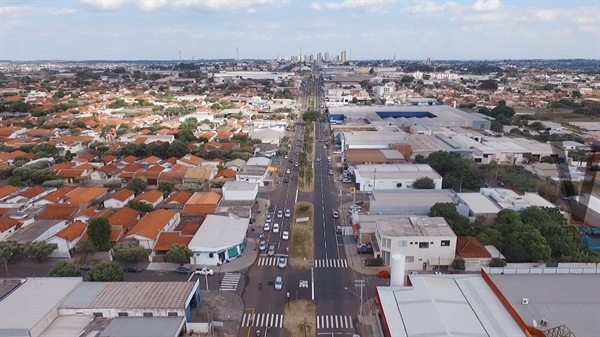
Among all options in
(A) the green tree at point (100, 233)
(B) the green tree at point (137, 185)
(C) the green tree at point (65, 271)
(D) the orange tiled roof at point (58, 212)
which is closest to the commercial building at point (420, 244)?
(A) the green tree at point (100, 233)

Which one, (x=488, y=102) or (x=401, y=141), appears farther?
(x=488, y=102)

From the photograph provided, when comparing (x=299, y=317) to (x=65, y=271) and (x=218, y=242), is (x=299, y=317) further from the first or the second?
(x=65, y=271)

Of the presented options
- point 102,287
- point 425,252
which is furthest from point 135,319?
point 425,252

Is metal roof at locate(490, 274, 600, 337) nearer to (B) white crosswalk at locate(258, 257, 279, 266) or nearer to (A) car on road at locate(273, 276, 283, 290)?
(A) car on road at locate(273, 276, 283, 290)

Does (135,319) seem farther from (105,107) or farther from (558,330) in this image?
(105,107)

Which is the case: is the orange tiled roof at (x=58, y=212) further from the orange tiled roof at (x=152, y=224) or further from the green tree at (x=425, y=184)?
the green tree at (x=425, y=184)

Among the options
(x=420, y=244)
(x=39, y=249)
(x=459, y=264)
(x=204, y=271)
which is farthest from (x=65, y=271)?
(x=459, y=264)
